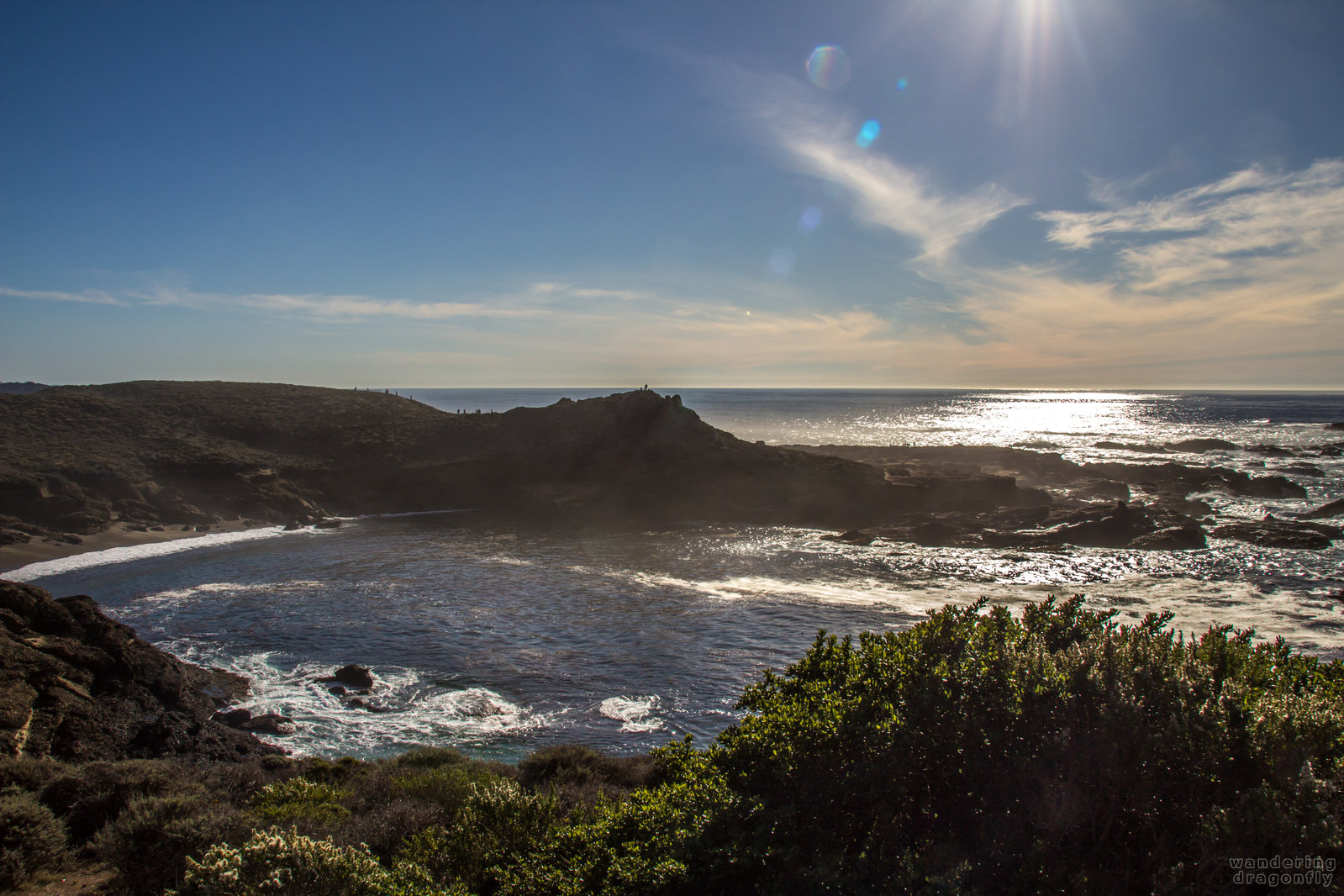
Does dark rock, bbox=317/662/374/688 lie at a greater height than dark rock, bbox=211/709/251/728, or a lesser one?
lesser

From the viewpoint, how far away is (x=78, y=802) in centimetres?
835

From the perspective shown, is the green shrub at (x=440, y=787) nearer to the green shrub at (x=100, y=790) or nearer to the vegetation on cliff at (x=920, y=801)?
the vegetation on cliff at (x=920, y=801)

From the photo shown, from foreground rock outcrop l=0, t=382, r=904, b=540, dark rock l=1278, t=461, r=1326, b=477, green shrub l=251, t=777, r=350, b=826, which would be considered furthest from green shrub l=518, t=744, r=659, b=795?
dark rock l=1278, t=461, r=1326, b=477

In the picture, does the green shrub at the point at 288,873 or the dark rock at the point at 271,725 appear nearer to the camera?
the green shrub at the point at 288,873

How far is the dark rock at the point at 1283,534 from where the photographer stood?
33938 millimetres

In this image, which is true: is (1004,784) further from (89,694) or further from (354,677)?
(354,677)

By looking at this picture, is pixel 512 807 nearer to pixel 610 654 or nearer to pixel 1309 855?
pixel 1309 855

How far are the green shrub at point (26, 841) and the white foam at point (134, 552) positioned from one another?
23849 millimetres

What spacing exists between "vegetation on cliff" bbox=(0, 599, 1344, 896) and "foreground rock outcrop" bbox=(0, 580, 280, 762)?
2409 mm

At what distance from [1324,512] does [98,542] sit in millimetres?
69535

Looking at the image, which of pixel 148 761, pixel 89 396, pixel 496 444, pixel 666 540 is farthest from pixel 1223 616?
pixel 89 396

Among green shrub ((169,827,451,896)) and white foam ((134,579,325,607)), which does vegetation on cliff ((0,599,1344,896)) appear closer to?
green shrub ((169,827,451,896))

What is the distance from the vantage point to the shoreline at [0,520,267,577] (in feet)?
96.0

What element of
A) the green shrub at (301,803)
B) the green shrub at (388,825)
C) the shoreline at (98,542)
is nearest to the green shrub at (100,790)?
the green shrub at (301,803)
